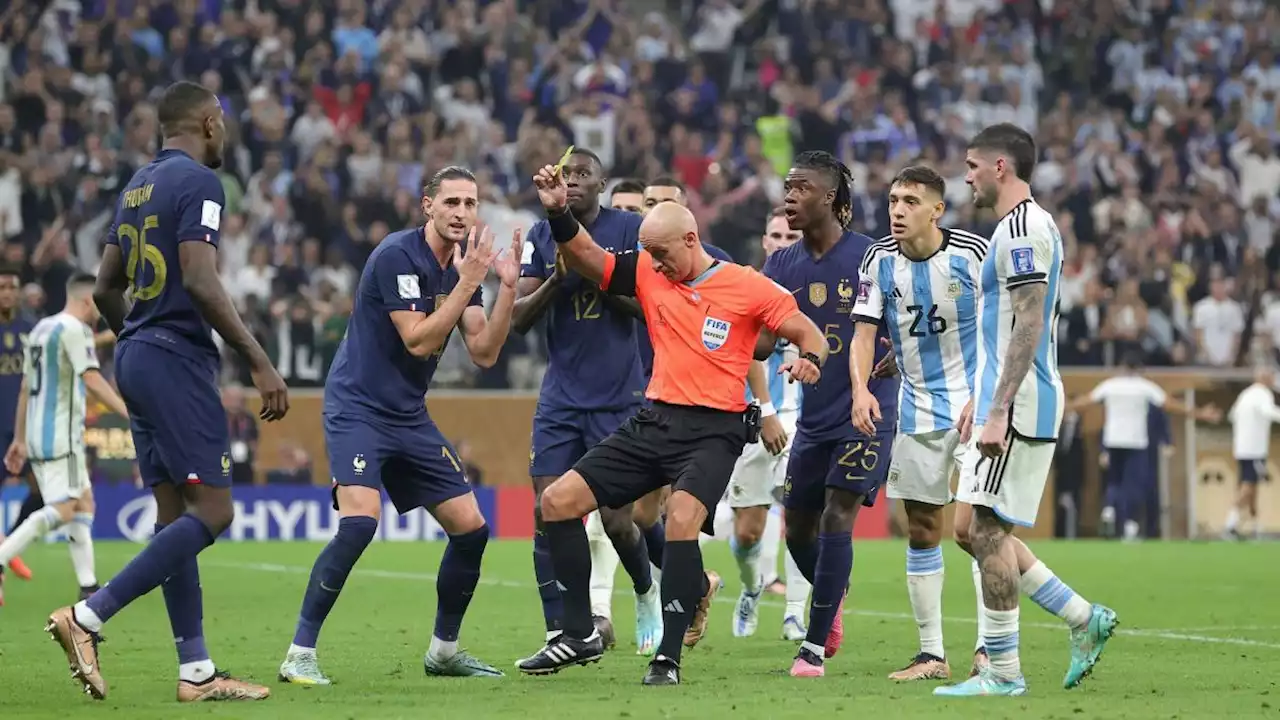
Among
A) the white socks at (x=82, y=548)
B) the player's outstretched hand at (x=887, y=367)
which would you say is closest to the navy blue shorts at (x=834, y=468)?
the player's outstretched hand at (x=887, y=367)

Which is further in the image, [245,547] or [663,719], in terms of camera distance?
[245,547]

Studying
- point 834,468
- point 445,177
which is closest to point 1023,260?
point 834,468

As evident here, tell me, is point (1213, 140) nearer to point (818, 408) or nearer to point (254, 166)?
point (254, 166)

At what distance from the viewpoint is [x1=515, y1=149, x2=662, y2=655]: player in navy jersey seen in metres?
11.1

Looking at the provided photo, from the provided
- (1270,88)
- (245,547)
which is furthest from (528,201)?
(1270,88)

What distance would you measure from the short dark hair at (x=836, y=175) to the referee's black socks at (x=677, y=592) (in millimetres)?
2542

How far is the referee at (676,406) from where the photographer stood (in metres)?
9.14

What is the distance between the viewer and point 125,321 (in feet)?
29.2

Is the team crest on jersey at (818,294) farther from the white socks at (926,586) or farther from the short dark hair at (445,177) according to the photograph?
the short dark hair at (445,177)

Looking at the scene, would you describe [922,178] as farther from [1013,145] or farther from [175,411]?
[175,411]

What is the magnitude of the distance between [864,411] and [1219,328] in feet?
62.1

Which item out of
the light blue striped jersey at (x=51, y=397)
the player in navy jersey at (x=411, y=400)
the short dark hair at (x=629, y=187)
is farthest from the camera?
the light blue striped jersey at (x=51, y=397)

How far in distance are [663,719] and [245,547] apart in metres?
15.0

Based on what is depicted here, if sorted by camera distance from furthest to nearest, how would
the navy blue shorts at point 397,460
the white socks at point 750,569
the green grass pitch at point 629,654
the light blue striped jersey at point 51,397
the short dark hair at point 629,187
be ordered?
the light blue striped jersey at point 51,397, the short dark hair at point 629,187, the white socks at point 750,569, the navy blue shorts at point 397,460, the green grass pitch at point 629,654
